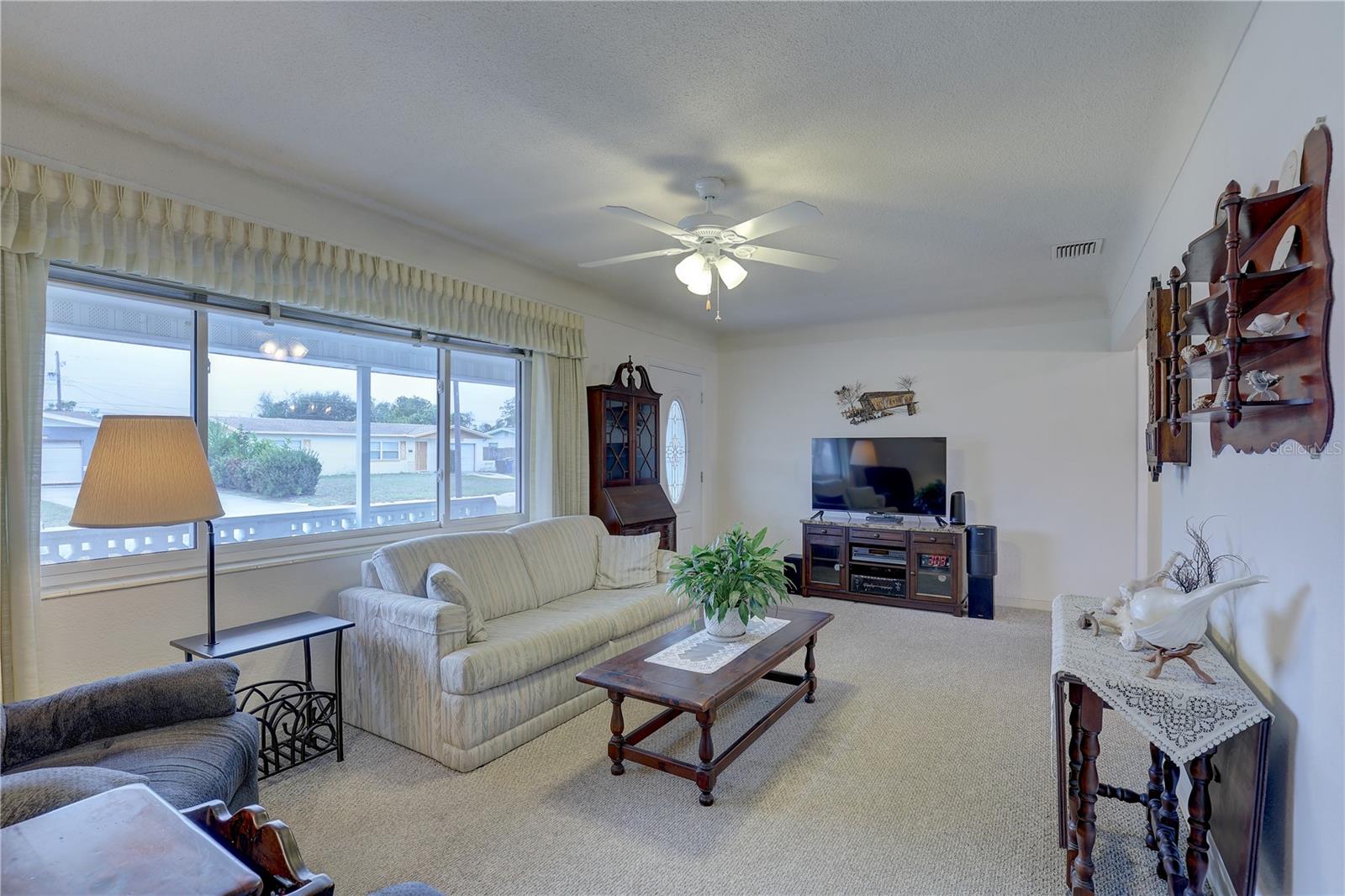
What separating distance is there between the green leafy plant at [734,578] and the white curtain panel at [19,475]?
7.85ft

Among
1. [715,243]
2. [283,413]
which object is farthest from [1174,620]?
[283,413]

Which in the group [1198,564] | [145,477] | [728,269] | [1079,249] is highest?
[1079,249]

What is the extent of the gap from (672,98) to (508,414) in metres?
2.71

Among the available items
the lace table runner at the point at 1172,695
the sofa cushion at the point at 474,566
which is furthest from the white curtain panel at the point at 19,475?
the lace table runner at the point at 1172,695

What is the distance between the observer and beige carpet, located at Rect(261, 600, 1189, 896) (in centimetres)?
200

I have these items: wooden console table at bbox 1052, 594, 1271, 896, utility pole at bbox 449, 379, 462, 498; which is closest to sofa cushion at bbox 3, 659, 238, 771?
utility pole at bbox 449, 379, 462, 498

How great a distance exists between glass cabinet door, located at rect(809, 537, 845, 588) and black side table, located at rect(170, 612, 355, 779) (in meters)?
3.97

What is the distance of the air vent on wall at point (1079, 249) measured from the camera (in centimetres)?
366

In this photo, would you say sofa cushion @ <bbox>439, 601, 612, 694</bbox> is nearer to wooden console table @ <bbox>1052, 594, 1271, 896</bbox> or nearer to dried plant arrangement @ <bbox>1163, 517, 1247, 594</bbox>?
wooden console table @ <bbox>1052, 594, 1271, 896</bbox>

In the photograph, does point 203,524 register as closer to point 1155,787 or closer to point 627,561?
point 627,561

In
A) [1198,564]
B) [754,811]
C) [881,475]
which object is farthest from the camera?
[881,475]

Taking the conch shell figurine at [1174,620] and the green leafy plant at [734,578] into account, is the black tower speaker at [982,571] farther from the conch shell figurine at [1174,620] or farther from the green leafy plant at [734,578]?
the conch shell figurine at [1174,620]

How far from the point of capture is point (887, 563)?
5.44 metres

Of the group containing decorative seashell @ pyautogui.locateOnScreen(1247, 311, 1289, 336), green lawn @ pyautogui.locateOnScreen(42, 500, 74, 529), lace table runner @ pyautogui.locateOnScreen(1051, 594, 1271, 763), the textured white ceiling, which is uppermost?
the textured white ceiling
